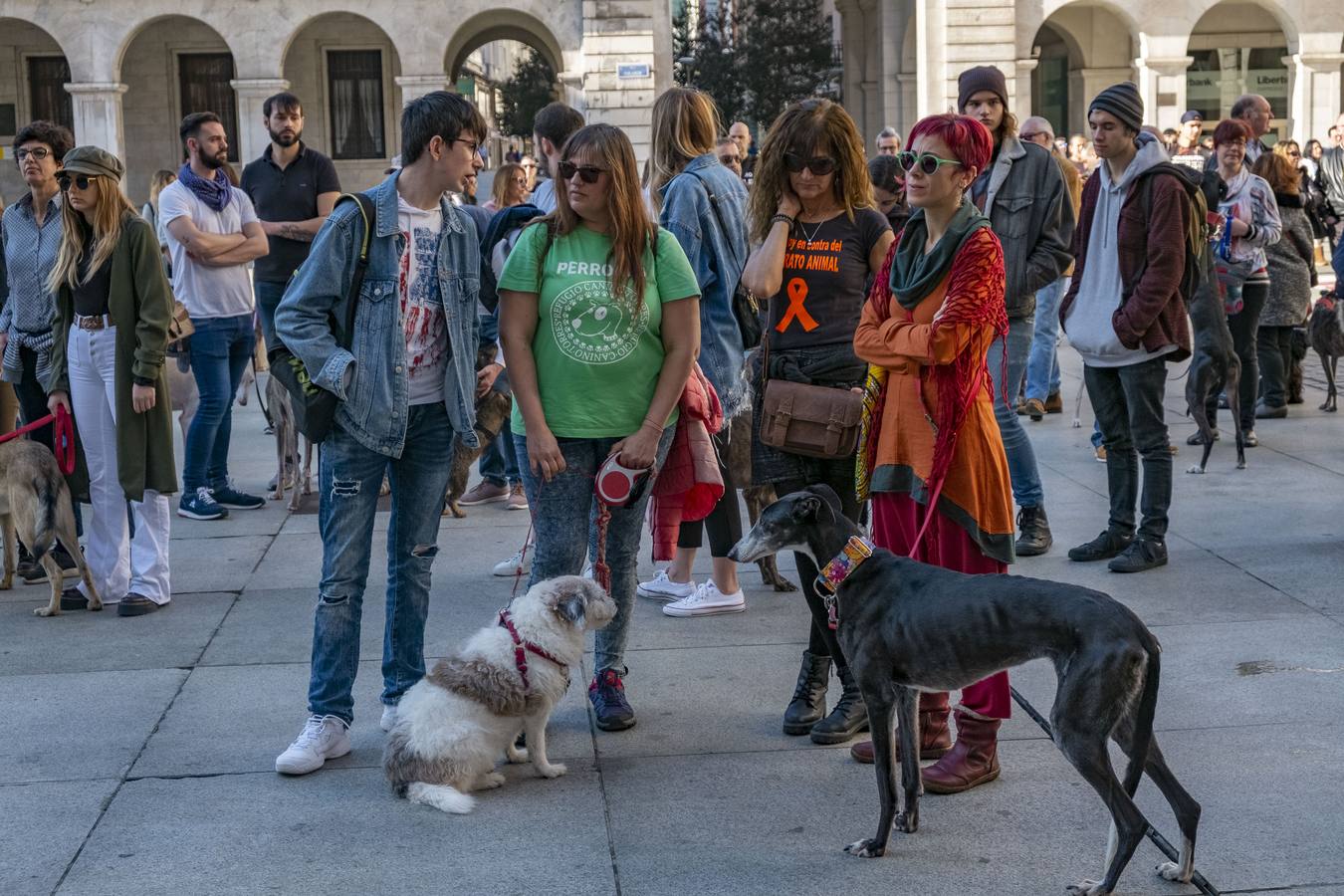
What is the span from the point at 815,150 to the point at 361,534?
6.37 ft

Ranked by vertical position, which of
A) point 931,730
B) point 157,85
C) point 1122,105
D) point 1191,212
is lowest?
point 931,730

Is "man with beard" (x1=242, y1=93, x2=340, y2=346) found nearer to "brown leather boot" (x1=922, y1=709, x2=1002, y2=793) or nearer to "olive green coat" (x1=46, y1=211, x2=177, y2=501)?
"olive green coat" (x1=46, y1=211, x2=177, y2=501)

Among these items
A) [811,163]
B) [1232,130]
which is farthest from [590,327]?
[1232,130]

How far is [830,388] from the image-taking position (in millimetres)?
5145

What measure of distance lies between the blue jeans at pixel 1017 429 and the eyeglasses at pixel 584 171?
123 inches

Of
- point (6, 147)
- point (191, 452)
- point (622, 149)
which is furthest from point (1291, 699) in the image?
point (6, 147)

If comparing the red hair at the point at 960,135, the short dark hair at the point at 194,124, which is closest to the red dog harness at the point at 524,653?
the red hair at the point at 960,135

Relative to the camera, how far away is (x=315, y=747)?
196 inches

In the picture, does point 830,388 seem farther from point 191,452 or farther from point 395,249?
point 191,452

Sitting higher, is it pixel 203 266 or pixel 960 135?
pixel 960 135

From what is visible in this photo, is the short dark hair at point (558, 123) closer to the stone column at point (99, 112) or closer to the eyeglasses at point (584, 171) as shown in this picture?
the eyeglasses at point (584, 171)

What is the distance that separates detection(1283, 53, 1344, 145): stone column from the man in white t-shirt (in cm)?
2936

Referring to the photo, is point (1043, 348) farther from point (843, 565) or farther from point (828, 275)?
point (843, 565)

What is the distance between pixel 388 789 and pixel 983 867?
183 centimetres
